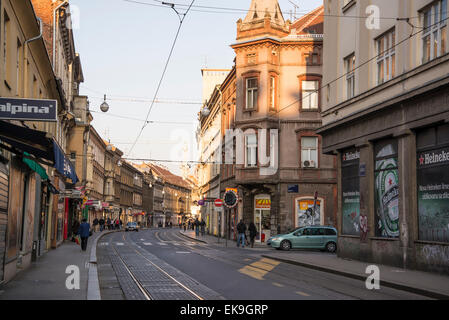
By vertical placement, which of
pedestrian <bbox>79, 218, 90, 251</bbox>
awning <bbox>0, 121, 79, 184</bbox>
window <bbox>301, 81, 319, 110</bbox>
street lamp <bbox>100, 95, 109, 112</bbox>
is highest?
window <bbox>301, 81, 319, 110</bbox>

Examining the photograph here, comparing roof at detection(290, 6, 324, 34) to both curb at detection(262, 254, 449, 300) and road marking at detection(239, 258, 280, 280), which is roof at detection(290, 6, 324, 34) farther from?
curb at detection(262, 254, 449, 300)

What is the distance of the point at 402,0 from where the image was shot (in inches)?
798

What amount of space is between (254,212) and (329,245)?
371 inches

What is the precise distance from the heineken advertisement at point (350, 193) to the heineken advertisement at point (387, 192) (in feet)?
5.66

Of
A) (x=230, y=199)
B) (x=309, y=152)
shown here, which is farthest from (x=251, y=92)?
(x=230, y=199)

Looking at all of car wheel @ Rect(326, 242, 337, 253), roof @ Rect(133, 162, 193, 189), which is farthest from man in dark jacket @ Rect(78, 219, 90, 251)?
roof @ Rect(133, 162, 193, 189)

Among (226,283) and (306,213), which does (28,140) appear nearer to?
(226,283)

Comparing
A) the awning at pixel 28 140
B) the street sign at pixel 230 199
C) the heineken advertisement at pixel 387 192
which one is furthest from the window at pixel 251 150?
the awning at pixel 28 140

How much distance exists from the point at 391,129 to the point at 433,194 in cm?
333

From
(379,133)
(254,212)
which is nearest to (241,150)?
(254,212)

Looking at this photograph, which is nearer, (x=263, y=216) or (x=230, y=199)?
(x=230, y=199)

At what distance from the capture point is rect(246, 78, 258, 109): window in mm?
40688

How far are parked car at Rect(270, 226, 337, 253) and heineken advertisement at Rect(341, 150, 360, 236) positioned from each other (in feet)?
25.6

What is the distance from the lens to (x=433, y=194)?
18.6 m
